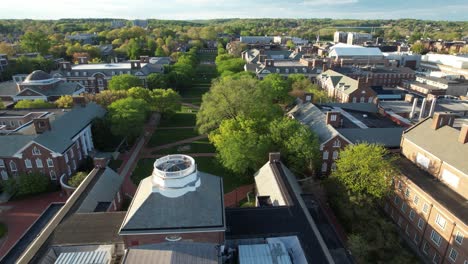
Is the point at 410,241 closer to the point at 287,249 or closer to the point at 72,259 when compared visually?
the point at 287,249

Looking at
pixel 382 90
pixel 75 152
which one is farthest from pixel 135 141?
pixel 382 90

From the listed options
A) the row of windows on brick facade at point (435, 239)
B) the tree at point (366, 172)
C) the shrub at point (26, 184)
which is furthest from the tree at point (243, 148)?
the shrub at point (26, 184)

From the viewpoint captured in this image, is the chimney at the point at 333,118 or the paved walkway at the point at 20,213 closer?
the paved walkway at the point at 20,213

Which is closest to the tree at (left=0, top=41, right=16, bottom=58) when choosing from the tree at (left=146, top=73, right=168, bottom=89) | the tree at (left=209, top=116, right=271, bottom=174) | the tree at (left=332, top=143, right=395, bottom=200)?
the tree at (left=146, top=73, right=168, bottom=89)

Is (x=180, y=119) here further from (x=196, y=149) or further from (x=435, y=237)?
(x=435, y=237)

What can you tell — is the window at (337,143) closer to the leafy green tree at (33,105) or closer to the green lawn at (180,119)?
the green lawn at (180,119)

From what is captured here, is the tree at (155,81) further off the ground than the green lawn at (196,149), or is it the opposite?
the tree at (155,81)
